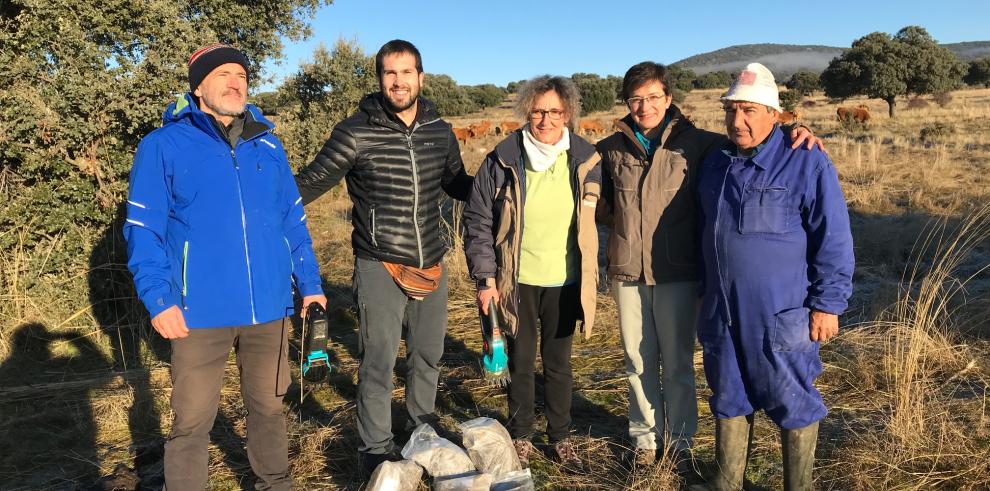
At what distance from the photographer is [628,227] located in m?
3.08

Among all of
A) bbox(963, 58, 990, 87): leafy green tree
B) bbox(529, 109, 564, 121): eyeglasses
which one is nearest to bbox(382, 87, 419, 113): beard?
bbox(529, 109, 564, 121): eyeglasses

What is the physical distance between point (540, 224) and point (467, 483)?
4.18ft

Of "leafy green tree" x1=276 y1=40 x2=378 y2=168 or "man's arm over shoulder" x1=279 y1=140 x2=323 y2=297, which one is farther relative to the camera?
"leafy green tree" x1=276 y1=40 x2=378 y2=168

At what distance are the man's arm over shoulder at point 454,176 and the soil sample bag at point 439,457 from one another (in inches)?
50.8

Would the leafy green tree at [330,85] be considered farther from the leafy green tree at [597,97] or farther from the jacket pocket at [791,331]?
the leafy green tree at [597,97]

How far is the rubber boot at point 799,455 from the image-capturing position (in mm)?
2670

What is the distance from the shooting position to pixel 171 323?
239 cm

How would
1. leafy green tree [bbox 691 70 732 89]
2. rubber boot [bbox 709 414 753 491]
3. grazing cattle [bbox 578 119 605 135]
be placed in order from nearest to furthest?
rubber boot [bbox 709 414 753 491], grazing cattle [bbox 578 119 605 135], leafy green tree [bbox 691 70 732 89]

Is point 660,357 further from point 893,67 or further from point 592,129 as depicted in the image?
point 893,67

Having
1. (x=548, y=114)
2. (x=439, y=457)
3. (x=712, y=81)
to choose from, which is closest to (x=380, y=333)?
(x=439, y=457)

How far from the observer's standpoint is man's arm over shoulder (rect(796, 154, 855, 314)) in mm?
2473

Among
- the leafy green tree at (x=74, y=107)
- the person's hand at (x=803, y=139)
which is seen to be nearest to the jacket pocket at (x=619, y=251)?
the person's hand at (x=803, y=139)

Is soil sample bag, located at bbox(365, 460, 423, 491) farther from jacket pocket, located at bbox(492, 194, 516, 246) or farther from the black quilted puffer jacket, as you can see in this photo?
jacket pocket, located at bbox(492, 194, 516, 246)

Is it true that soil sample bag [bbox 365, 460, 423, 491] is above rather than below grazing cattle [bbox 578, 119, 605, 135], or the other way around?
below
